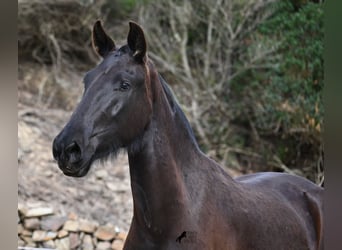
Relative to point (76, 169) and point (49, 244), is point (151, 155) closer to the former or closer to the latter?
point (76, 169)

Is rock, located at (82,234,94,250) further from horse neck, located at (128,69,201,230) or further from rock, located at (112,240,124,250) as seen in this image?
horse neck, located at (128,69,201,230)

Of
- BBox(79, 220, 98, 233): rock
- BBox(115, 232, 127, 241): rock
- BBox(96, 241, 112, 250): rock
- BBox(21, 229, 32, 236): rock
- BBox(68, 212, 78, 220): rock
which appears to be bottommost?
BBox(96, 241, 112, 250): rock

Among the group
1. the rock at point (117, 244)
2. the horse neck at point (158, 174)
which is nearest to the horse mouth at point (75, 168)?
the horse neck at point (158, 174)

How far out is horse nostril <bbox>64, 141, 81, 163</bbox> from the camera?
1.41 m

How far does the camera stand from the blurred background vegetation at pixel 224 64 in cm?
457

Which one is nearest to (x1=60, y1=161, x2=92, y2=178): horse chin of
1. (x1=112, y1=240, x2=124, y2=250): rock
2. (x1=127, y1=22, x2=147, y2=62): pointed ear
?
(x1=127, y1=22, x2=147, y2=62): pointed ear

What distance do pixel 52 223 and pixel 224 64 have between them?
205cm

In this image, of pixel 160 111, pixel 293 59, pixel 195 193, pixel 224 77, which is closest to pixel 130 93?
pixel 160 111

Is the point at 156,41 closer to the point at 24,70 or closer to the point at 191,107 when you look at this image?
the point at 191,107

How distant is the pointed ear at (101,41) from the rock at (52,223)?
270cm

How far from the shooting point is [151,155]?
1.57 m

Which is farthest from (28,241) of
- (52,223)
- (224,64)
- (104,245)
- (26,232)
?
(224,64)

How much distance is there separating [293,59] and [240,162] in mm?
973

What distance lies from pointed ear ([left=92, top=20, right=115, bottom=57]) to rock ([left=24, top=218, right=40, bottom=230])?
274 cm
